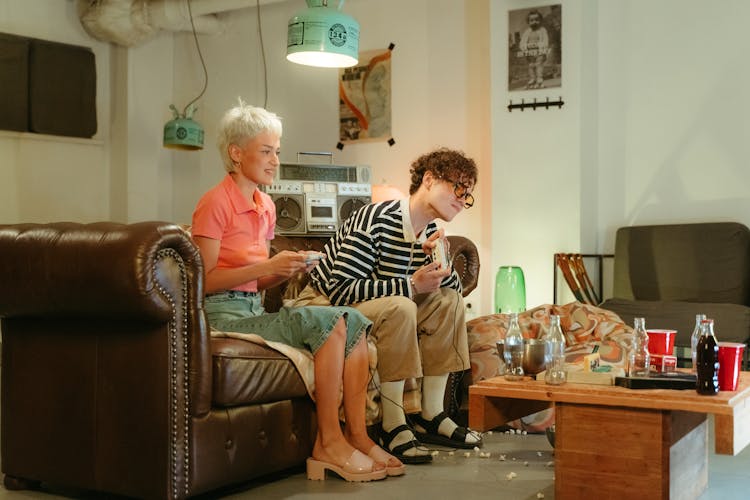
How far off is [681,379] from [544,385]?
1.13ft

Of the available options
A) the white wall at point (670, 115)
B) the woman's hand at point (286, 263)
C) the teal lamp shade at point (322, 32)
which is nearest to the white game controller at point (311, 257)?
the woman's hand at point (286, 263)

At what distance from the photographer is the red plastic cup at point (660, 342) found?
2.54 meters

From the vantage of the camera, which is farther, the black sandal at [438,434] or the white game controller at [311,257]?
the black sandal at [438,434]

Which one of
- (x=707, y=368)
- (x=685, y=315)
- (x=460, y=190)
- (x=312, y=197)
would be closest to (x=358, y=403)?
(x=460, y=190)

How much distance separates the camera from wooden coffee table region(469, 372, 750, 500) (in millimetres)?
2090

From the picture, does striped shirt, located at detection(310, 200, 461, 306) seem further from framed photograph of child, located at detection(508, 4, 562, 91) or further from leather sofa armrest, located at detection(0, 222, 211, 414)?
framed photograph of child, located at detection(508, 4, 562, 91)

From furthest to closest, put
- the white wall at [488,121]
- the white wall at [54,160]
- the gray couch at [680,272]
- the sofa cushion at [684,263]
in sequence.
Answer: the white wall at [54,160] → the white wall at [488,121] → the sofa cushion at [684,263] → the gray couch at [680,272]

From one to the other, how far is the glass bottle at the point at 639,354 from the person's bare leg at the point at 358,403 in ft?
2.75

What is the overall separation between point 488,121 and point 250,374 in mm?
3836

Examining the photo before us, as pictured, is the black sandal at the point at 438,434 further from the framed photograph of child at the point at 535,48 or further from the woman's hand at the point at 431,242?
the framed photograph of child at the point at 535,48

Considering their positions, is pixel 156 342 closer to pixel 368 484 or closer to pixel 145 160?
pixel 368 484

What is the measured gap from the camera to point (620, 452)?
2.19 metres

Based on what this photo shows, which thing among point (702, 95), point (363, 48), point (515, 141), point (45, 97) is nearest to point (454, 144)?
point (515, 141)

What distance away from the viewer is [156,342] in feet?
7.73
